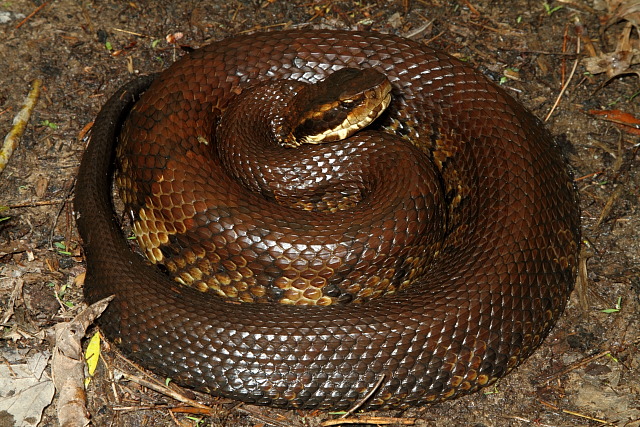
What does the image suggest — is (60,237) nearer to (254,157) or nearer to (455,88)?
(254,157)

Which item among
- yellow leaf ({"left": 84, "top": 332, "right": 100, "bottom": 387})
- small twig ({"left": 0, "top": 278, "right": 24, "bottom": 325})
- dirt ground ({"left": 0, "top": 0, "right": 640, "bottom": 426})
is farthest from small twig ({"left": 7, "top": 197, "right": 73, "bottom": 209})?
yellow leaf ({"left": 84, "top": 332, "right": 100, "bottom": 387})

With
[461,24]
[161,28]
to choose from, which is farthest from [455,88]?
[161,28]

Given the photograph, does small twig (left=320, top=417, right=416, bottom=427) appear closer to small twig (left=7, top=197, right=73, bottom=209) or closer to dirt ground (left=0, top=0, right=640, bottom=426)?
dirt ground (left=0, top=0, right=640, bottom=426)

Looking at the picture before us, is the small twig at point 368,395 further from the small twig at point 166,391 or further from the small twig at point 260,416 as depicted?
the small twig at point 166,391

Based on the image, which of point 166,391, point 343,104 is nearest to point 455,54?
point 343,104

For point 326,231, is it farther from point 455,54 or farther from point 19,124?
point 19,124

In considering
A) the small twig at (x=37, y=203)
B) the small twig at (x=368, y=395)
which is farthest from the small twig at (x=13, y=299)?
the small twig at (x=368, y=395)
